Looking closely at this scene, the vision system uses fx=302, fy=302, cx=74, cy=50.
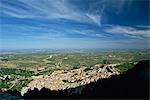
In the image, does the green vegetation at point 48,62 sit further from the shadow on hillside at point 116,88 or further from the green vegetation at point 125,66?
the shadow on hillside at point 116,88

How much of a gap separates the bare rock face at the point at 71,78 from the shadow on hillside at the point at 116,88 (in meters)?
0.10

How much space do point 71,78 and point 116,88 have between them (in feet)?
3.21

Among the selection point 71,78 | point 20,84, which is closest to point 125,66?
point 71,78

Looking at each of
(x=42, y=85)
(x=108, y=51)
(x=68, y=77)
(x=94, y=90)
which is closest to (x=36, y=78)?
(x=42, y=85)

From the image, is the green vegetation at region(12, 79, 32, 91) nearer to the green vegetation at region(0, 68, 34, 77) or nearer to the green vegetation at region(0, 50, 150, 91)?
the green vegetation at region(0, 50, 150, 91)

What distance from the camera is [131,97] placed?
247 inches

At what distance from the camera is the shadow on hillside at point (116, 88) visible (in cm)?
629

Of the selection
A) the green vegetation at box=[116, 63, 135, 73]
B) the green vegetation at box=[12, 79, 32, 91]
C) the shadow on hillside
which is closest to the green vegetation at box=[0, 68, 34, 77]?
the green vegetation at box=[12, 79, 32, 91]

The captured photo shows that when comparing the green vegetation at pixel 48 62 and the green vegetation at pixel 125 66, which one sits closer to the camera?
the green vegetation at pixel 48 62

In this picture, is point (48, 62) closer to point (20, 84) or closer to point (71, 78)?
point (71, 78)

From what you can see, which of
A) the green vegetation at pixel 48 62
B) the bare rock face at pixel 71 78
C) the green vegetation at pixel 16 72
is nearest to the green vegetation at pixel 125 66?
the green vegetation at pixel 48 62

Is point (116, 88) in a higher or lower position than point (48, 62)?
lower

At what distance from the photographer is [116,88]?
639 cm

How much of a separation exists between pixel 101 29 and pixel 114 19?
0.36 meters
